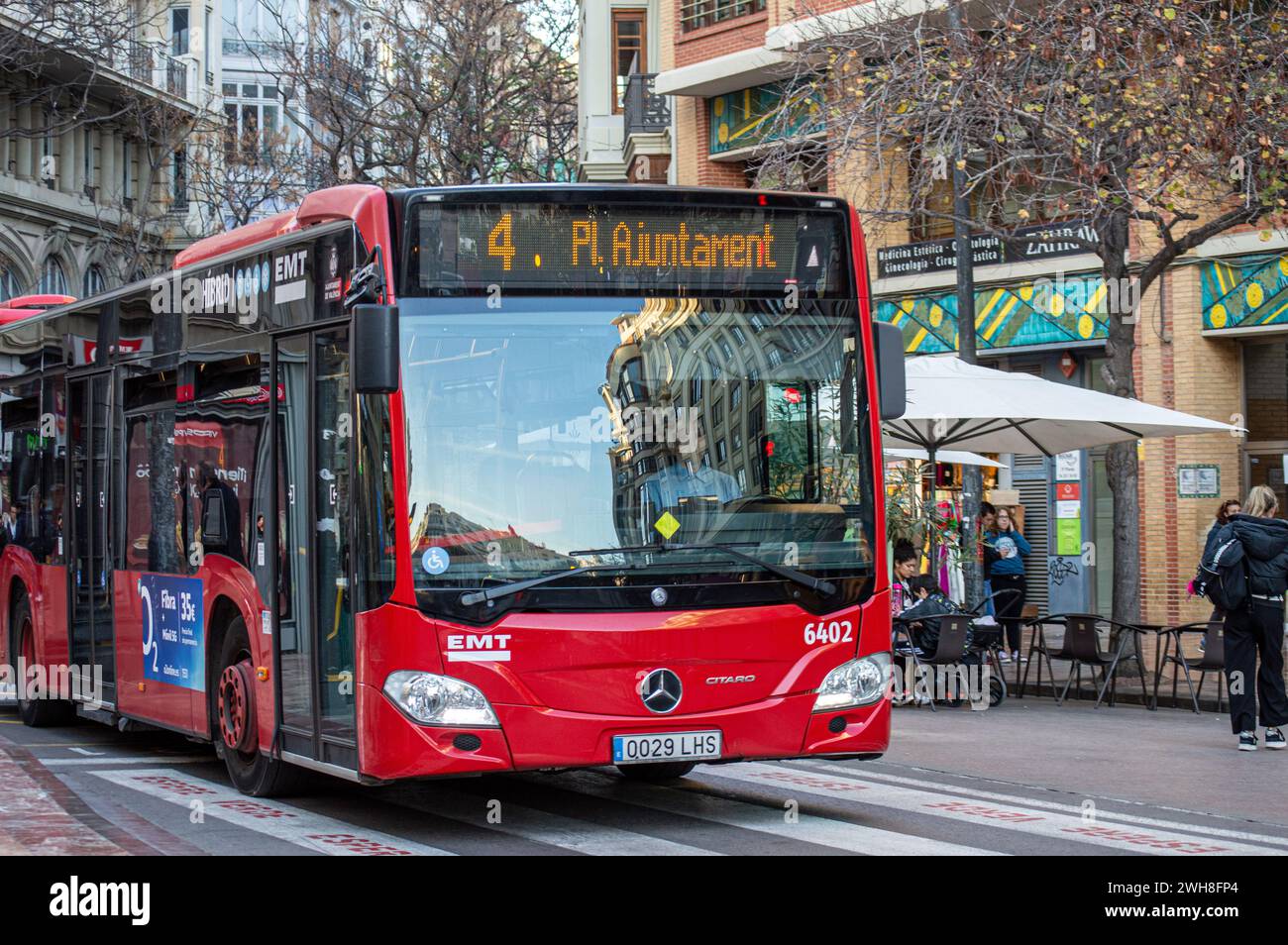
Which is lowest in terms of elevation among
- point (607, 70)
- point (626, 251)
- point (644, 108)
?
point (626, 251)

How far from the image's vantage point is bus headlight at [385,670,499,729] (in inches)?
328

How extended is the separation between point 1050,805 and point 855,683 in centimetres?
183

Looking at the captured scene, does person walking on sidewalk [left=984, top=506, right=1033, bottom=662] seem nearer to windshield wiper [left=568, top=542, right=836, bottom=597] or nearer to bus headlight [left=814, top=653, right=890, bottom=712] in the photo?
bus headlight [left=814, top=653, right=890, bottom=712]

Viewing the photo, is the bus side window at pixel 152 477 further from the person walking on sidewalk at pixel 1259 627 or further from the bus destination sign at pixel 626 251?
the person walking on sidewalk at pixel 1259 627

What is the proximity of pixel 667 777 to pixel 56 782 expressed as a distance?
3.46 metres

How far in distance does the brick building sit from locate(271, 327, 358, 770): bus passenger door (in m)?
11.6

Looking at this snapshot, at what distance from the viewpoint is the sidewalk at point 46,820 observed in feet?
25.5

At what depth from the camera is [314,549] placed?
919 centimetres

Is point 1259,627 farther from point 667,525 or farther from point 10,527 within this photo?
point 10,527

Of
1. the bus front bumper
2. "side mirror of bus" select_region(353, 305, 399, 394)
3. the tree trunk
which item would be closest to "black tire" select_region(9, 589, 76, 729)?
the bus front bumper

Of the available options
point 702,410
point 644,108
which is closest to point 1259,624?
point 702,410

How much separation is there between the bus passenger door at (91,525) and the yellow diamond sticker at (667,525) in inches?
213

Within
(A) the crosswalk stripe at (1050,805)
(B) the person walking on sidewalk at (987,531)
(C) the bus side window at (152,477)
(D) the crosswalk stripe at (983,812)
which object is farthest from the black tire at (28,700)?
(B) the person walking on sidewalk at (987,531)
